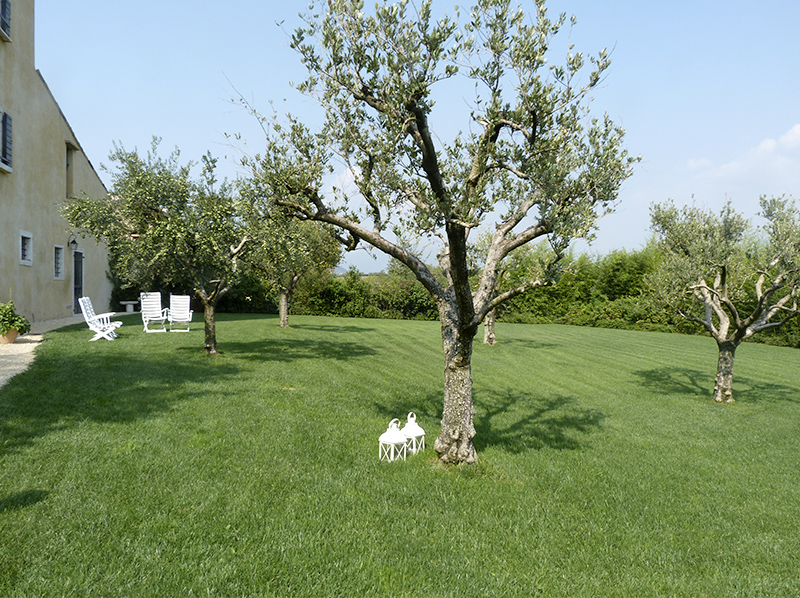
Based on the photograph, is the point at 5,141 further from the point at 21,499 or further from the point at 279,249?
the point at 21,499

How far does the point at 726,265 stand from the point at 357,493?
10225 mm

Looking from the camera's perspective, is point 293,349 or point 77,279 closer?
point 293,349

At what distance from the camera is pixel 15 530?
137 inches

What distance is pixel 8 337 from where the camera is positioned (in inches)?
458

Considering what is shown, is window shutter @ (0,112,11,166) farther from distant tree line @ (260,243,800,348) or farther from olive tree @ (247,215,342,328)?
distant tree line @ (260,243,800,348)

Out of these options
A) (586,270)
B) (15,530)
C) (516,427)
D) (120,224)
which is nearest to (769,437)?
(516,427)

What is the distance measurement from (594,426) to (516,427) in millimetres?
1514

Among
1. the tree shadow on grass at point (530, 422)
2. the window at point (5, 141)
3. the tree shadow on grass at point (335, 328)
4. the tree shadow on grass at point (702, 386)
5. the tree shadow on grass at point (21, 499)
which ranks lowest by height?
the tree shadow on grass at point (702, 386)

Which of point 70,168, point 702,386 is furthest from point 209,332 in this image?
point 70,168

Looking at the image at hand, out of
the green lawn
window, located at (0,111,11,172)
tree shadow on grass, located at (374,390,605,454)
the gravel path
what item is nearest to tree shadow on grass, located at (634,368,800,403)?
the green lawn

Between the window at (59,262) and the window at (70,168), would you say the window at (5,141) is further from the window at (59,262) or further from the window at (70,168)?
the window at (70,168)

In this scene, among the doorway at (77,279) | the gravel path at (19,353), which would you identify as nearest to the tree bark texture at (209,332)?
the gravel path at (19,353)

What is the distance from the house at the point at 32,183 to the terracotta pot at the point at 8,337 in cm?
380

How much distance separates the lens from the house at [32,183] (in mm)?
14727
